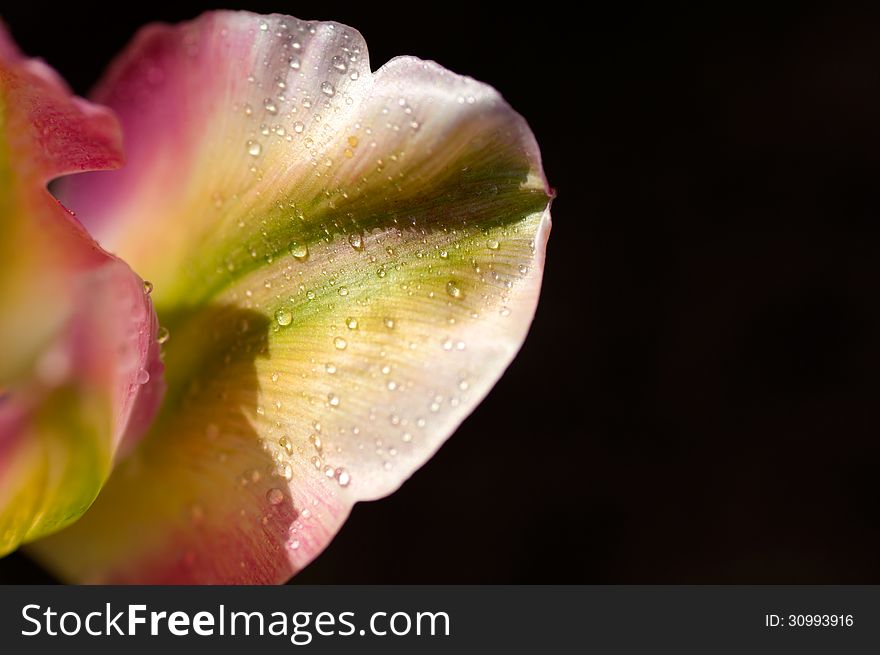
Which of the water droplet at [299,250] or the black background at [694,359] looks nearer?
the water droplet at [299,250]

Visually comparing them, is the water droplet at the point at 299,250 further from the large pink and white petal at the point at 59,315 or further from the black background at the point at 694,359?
the black background at the point at 694,359

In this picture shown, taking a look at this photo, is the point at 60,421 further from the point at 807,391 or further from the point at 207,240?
the point at 807,391

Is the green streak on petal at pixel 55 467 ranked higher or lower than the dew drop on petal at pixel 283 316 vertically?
lower

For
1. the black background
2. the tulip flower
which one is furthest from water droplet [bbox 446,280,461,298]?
the black background

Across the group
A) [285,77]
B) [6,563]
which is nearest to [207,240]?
[285,77]

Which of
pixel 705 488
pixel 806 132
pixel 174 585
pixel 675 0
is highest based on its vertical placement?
pixel 675 0

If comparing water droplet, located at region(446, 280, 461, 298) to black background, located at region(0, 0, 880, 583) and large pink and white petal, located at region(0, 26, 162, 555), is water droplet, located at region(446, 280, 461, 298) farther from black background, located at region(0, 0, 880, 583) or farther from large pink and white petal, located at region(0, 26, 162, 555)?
black background, located at region(0, 0, 880, 583)

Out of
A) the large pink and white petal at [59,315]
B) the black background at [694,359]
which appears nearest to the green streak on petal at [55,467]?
the large pink and white petal at [59,315]
